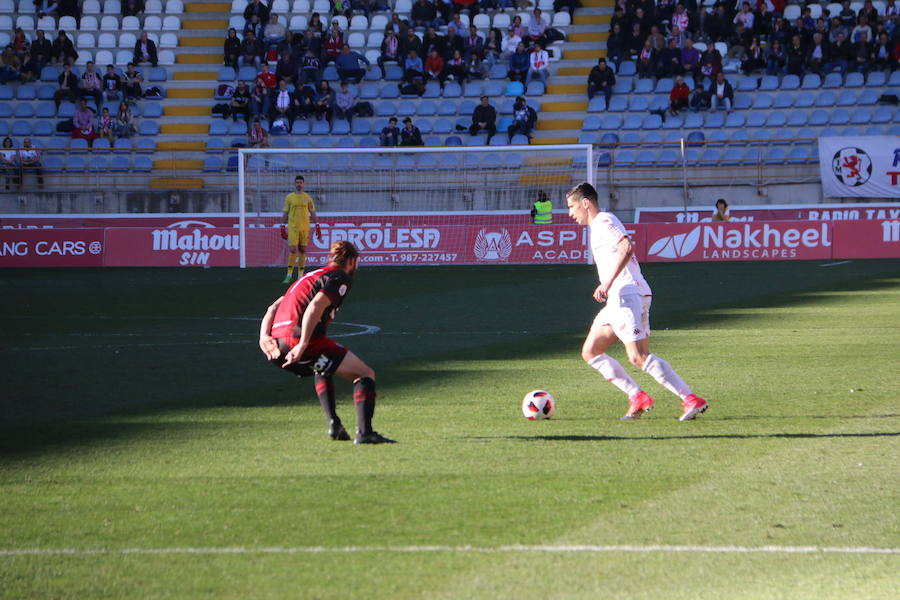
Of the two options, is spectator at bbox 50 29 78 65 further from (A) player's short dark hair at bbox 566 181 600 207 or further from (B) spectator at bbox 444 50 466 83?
(A) player's short dark hair at bbox 566 181 600 207

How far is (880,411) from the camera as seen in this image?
916 cm

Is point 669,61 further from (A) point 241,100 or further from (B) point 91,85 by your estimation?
(B) point 91,85

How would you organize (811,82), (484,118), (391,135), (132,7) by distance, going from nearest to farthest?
(391,135)
(484,118)
(811,82)
(132,7)

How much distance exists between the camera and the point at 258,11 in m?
39.4

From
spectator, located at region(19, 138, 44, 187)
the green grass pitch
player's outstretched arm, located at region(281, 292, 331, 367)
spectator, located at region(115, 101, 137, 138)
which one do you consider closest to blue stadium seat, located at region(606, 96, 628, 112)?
spectator, located at region(115, 101, 137, 138)

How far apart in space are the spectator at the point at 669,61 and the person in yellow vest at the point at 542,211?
6.72 metres

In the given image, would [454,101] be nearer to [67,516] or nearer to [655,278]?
[655,278]

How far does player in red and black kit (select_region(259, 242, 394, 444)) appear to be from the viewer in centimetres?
765

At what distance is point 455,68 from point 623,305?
96.0 feet

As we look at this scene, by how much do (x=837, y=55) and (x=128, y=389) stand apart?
2915 cm

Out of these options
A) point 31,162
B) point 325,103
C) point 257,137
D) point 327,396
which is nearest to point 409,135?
point 325,103

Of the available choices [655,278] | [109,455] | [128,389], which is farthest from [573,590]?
[655,278]

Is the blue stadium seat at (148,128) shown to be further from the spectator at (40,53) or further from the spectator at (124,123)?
the spectator at (40,53)

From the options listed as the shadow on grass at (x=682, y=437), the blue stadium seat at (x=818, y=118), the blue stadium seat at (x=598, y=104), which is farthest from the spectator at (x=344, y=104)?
the shadow on grass at (x=682, y=437)
